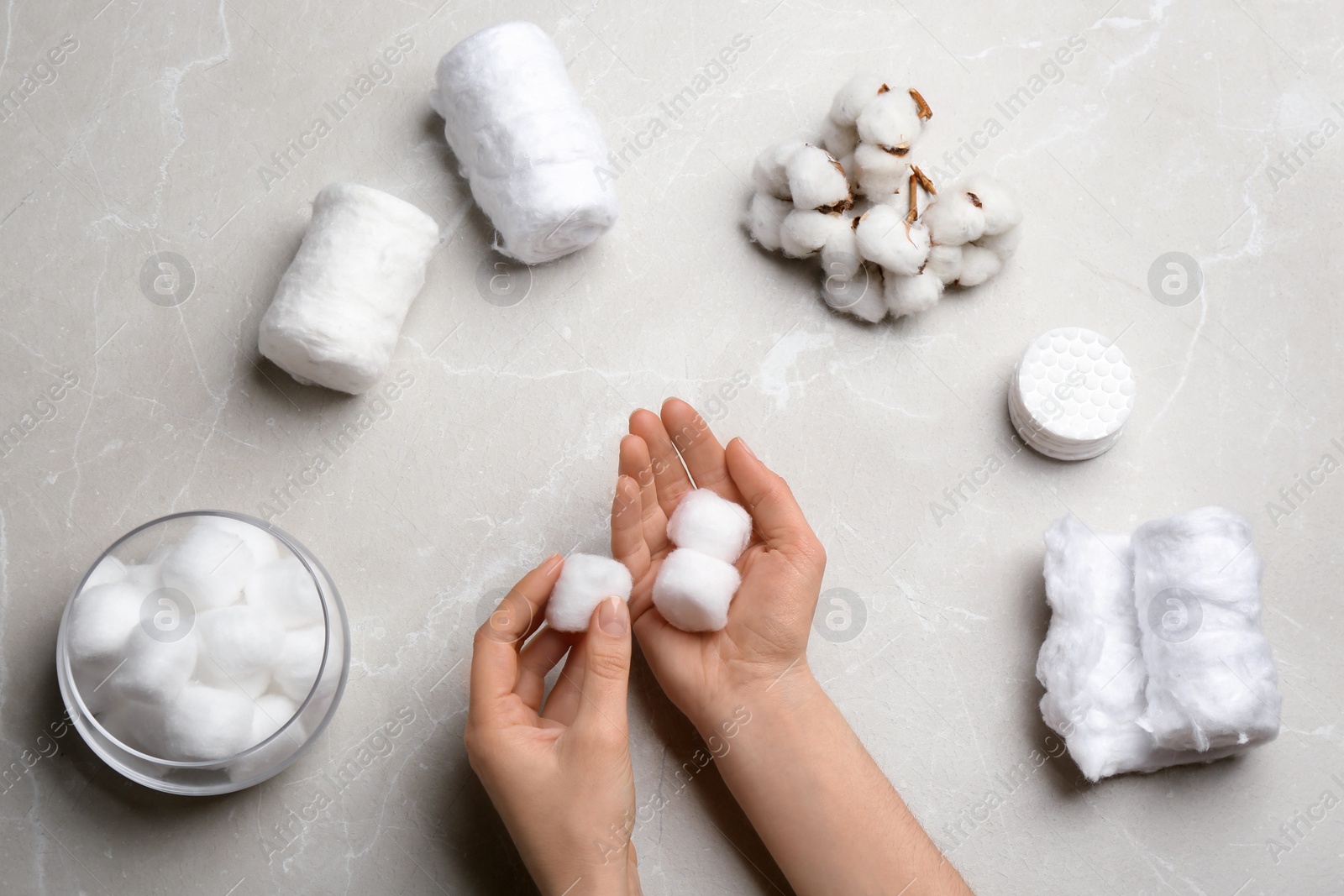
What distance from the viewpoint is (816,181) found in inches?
52.5

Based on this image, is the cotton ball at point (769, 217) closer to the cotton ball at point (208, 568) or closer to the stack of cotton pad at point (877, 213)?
the stack of cotton pad at point (877, 213)

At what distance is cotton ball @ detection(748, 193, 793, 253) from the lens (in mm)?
1403

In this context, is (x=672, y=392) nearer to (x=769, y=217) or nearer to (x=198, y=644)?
(x=769, y=217)

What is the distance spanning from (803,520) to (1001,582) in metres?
0.33

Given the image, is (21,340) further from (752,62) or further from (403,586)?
(752,62)

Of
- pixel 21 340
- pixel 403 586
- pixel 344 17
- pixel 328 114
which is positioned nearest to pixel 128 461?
pixel 21 340

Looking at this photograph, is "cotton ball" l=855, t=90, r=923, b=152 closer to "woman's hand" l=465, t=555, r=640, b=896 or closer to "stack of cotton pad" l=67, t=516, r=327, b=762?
"woman's hand" l=465, t=555, r=640, b=896

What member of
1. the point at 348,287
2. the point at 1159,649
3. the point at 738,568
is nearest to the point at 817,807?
the point at 738,568

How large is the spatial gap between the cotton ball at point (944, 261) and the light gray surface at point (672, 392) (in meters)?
0.07

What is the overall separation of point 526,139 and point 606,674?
70 centimetres

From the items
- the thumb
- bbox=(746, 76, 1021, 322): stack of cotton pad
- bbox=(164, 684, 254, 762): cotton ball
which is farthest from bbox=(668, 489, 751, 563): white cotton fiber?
bbox=(164, 684, 254, 762): cotton ball

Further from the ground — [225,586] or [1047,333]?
[225,586]

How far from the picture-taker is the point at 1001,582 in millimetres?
1406

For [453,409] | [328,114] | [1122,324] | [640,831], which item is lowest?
[640,831]
